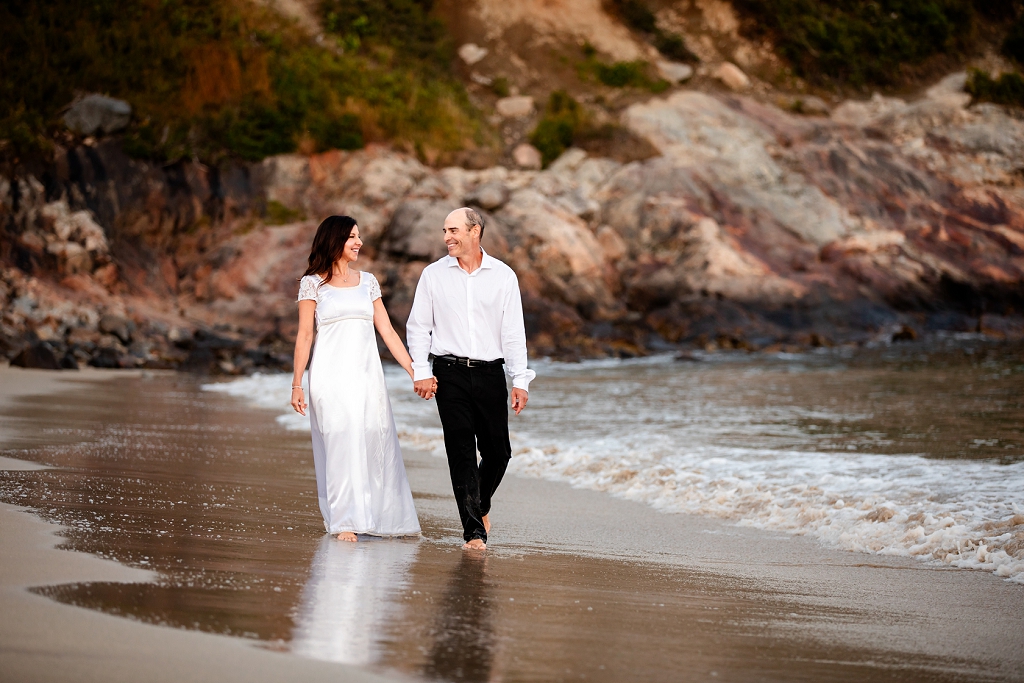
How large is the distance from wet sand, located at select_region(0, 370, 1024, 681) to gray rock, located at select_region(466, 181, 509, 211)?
2155cm

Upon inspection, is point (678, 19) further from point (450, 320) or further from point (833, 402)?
point (450, 320)

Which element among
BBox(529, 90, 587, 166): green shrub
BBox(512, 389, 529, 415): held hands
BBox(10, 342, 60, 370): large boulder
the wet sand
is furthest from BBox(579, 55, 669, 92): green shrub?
BBox(512, 389, 529, 415): held hands

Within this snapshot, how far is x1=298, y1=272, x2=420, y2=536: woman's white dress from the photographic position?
5.32 metres

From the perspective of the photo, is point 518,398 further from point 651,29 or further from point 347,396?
point 651,29

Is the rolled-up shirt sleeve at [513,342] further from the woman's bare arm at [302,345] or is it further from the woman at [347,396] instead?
the woman's bare arm at [302,345]

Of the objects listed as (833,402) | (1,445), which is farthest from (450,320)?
(833,402)

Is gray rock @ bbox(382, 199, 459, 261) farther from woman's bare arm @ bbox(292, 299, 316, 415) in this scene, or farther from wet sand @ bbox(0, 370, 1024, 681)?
woman's bare arm @ bbox(292, 299, 316, 415)

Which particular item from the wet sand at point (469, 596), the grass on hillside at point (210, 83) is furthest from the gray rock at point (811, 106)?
the wet sand at point (469, 596)

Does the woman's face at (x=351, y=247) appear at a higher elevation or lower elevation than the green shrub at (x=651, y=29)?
lower

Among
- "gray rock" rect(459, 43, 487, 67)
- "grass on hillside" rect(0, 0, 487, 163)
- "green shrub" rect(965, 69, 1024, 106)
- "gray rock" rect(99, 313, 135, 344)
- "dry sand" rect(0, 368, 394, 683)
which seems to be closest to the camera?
"dry sand" rect(0, 368, 394, 683)

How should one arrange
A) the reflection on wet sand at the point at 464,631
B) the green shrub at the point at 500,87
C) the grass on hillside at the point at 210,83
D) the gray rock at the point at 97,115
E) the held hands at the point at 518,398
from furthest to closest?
the green shrub at the point at 500,87 < the grass on hillside at the point at 210,83 < the gray rock at the point at 97,115 < the held hands at the point at 518,398 < the reflection on wet sand at the point at 464,631

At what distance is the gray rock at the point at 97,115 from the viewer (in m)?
26.6

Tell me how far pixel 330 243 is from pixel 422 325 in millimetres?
665

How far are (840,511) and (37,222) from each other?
22505mm
